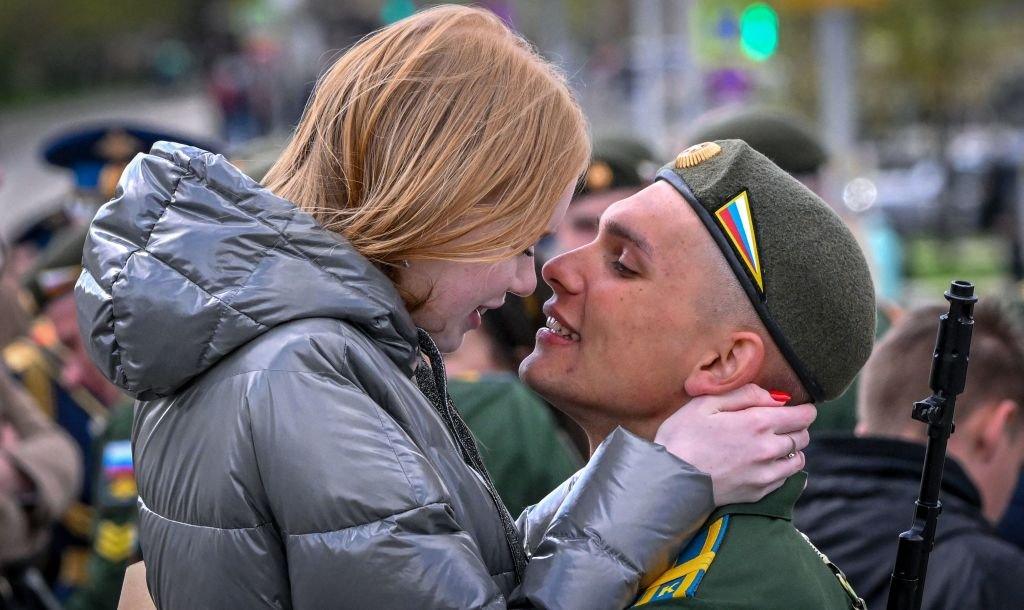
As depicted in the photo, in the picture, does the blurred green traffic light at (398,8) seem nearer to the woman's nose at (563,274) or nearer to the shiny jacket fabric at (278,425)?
the woman's nose at (563,274)

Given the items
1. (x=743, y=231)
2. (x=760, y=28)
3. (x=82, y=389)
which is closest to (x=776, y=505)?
(x=743, y=231)

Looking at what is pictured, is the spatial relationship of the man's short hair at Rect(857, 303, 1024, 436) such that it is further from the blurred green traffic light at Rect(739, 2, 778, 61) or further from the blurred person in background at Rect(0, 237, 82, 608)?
the blurred green traffic light at Rect(739, 2, 778, 61)

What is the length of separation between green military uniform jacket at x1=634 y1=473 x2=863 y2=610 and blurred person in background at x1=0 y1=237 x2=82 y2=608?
2711mm

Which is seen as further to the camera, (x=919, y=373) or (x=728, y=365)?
(x=919, y=373)

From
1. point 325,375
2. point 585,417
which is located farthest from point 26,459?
point 325,375

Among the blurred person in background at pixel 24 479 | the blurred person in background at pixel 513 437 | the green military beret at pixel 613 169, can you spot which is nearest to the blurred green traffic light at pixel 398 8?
the green military beret at pixel 613 169

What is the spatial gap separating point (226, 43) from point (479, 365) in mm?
50515

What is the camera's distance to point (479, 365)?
14.4 feet

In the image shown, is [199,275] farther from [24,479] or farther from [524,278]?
[24,479]

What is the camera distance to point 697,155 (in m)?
2.46

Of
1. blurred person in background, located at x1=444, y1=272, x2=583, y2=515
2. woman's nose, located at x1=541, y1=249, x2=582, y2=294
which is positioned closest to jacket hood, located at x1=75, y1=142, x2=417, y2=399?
woman's nose, located at x1=541, y1=249, x2=582, y2=294

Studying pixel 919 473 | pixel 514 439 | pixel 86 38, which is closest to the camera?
pixel 919 473

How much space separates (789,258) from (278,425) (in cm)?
102

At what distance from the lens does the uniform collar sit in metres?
2.28
